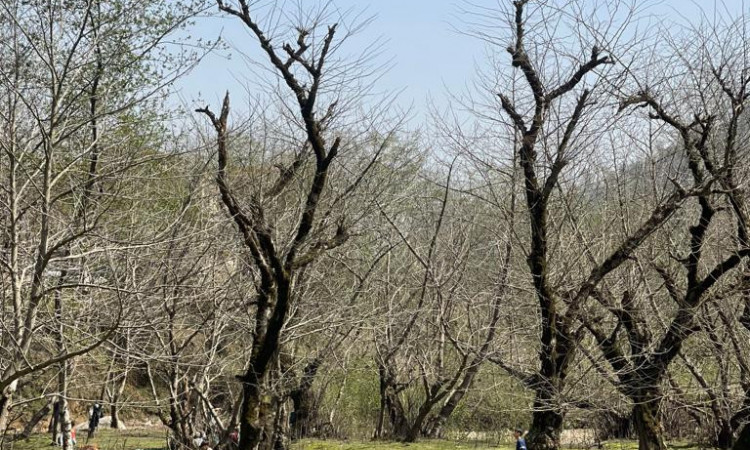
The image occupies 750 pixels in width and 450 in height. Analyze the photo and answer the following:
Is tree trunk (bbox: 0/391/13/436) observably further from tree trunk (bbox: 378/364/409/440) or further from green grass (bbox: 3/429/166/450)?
tree trunk (bbox: 378/364/409/440)

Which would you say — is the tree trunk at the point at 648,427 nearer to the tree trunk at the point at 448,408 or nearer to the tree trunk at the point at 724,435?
the tree trunk at the point at 724,435

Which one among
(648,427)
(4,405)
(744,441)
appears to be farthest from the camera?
(648,427)

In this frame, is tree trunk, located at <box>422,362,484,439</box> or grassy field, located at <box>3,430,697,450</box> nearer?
grassy field, located at <box>3,430,697,450</box>

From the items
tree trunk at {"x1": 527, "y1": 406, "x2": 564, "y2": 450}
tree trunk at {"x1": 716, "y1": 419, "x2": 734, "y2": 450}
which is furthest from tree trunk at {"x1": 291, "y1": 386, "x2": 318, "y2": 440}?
tree trunk at {"x1": 527, "y1": 406, "x2": 564, "y2": 450}

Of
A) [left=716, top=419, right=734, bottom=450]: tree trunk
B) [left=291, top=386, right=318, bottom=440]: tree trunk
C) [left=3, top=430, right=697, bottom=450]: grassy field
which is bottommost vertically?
[left=3, top=430, right=697, bottom=450]: grassy field

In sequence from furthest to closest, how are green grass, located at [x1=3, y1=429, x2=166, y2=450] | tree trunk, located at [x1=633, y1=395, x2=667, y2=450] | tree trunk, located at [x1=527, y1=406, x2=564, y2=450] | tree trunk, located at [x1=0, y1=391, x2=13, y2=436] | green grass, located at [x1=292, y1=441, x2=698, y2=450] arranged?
green grass, located at [x1=3, y1=429, x2=166, y2=450], green grass, located at [x1=292, y1=441, x2=698, y2=450], tree trunk, located at [x1=633, y1=395, x2=667, y2=450], tree trunk, located at [x1=527, y1=406, x2=564, y2=450], tree trunk, located at [x1=0, y1=391, x2=13, y2=436]

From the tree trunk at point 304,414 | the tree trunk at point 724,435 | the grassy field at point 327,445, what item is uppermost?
the tree trunk at point 304,414

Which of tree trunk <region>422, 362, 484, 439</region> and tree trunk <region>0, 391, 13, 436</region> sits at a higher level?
tree trunk <region>422, 362, 484, 439</region>

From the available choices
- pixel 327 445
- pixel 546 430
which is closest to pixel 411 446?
pixel 327 445

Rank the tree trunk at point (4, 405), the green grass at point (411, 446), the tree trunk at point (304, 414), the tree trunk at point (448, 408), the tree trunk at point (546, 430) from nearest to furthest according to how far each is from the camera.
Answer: the tree trunk at point (4, 405) < the tree trunk at point (546, 430) < the green grass at point (411, 446) < the tree trunk at point (448, 408) < the tree trunk at point (304, 414)

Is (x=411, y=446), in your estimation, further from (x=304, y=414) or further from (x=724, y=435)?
(x=724, y=435)

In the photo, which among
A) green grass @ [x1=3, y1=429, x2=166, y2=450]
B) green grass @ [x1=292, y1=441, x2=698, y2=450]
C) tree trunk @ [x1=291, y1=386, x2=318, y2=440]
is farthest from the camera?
tree trunk @ [x1=291, y1=386, x2=318, y2=440]

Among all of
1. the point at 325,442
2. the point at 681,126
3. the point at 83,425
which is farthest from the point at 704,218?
the point at 83,425

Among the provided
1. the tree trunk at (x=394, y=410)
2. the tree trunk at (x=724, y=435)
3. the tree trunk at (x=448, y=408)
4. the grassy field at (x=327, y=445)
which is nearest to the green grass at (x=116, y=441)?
the grassy field at (x=327, y=445)
